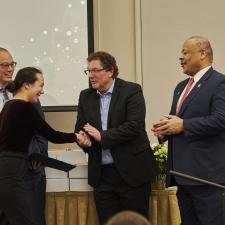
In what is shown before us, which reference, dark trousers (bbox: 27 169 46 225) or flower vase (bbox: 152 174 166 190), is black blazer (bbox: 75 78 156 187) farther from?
dark trousers (bbox: 27 169 46 225)

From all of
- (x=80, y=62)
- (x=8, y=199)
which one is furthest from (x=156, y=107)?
(x=8, y=199)

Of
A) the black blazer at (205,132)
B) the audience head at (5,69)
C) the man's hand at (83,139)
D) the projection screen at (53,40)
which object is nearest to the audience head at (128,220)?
the black blazer at (205,132)

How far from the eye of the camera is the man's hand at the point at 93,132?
117 inches

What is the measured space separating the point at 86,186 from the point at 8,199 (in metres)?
0.66

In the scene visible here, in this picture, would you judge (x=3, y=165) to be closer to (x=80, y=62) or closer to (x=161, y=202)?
(x=161, y=202)

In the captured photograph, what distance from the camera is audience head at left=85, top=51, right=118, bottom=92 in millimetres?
3066

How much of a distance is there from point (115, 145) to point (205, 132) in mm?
572

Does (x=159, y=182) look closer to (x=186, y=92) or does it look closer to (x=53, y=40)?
(x=186, y=92)

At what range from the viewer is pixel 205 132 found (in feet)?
8.79

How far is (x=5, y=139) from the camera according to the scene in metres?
2.71

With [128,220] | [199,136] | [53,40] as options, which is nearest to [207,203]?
[199,136]

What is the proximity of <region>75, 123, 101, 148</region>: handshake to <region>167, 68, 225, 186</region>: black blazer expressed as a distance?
1.67 ft

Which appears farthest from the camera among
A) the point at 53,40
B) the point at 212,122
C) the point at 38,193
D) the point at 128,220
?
the point at 53,40

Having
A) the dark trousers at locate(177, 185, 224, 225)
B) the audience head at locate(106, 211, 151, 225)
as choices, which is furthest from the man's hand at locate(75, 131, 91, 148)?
the audience head at locate(106, 211, 151, 225)
